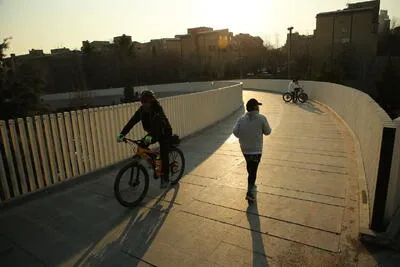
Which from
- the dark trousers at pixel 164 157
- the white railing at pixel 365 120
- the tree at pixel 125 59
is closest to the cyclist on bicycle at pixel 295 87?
the white railing at pixel 365 120

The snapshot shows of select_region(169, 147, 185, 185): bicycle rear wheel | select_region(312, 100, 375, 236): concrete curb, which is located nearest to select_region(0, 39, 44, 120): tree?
select_region(169, 147, 185, 185): bicycle rear wheel

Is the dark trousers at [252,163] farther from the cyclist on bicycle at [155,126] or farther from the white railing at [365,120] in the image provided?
the white railing at [365,120]

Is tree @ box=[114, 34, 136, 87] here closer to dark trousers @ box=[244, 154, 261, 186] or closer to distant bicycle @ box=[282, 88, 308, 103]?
distant bicycle @ box=[282, 88, 308, 103]

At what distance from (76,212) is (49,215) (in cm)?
39

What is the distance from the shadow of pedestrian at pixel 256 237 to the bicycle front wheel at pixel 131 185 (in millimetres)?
1781

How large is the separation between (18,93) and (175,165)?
7873 millimetres

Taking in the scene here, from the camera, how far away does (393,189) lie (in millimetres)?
3438

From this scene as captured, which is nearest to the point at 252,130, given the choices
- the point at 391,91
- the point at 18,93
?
the point at 18,93

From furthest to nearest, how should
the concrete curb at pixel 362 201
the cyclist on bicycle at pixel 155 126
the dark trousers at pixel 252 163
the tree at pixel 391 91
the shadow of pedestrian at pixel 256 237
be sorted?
the tree at pixel 391 91 < the cyclist on bicycle at pixel 155 126 < the dark trousers at pixel 252 163 < the concrete curb at pixel 362 201 < the shadow of pedestrian at pixel 256 237

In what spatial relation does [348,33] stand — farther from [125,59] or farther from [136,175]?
[136,175]

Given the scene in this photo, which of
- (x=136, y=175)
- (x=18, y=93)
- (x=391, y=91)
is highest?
(x=18, y=93)

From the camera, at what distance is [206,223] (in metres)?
4.06

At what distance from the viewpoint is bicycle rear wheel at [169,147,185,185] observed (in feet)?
18.1

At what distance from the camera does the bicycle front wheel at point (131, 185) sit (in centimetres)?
449
